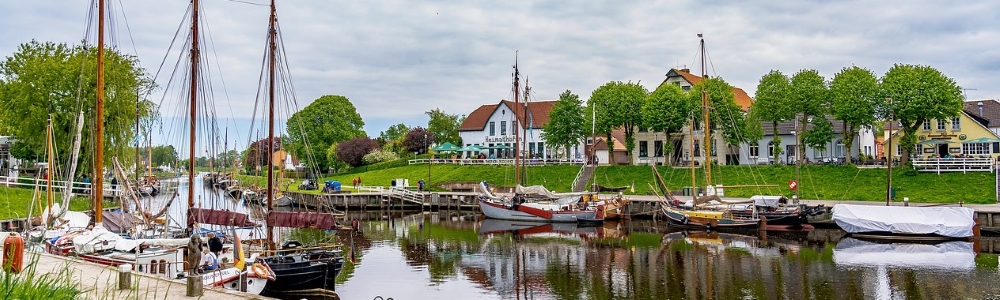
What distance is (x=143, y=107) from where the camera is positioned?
2021 inches

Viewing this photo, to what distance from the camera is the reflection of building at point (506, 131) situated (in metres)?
80.5

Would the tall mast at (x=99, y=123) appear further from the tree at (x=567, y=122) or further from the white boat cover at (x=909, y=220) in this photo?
the tree at (x=567, y=122)

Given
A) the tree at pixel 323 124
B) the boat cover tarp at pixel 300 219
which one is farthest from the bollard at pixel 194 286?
the tree at pixel 323 124

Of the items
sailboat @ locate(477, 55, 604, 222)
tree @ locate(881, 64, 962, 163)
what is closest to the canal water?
sailboat @ locate(477, 55, 604, 222)

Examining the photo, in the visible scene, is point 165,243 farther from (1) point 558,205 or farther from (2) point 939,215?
(2) point 939,215

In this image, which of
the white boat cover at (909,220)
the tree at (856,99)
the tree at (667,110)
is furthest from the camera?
the tree at (667,110)

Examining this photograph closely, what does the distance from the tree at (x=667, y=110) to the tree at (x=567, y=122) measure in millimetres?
8037

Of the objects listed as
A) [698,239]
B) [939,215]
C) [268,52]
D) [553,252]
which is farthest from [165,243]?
[939,215]

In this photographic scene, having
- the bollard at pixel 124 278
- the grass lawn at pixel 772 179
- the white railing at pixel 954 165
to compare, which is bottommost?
the bollard at pixel 124 278

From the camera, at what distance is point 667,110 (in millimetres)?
62219

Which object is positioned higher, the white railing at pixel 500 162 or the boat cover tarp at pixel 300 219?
the white railing at pixel 500 162

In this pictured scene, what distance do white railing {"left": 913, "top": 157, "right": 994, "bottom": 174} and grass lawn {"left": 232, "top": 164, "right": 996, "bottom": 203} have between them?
464 millimetres

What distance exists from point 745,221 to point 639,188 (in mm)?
17256

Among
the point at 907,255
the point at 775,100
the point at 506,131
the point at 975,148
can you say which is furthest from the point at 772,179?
the point at 506,131
